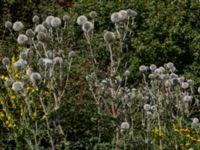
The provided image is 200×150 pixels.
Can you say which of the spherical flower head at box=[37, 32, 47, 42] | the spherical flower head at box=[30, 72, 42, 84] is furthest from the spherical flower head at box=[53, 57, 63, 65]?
the spherical flower head at box=[30, 72, 42, 84]

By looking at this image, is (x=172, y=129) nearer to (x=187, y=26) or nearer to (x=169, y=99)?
(x=169, y=99)

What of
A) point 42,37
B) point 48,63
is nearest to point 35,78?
point 48,63

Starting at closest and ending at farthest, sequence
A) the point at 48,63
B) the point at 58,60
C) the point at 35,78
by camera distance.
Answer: the point at 35,78
the point at 48,63
the point at 58,60

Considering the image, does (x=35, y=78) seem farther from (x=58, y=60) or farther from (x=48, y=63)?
(x=58, y=60)

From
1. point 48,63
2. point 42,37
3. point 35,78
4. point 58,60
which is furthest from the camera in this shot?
point 58,60

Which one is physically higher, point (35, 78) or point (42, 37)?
point (42, 37)

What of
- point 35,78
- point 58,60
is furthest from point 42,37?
point 35,78

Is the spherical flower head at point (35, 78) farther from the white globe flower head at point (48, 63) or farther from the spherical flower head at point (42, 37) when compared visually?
the spherical flower head at point (42, 37)

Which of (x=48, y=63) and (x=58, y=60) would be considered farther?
(x=58, y=60)

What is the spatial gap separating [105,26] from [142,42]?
4.24 feet

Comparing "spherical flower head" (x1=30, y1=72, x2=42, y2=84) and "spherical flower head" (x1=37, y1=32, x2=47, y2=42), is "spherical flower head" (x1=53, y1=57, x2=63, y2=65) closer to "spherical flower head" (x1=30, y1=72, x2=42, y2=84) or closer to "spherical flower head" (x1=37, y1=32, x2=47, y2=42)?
"spherical flower head" (x1=37, y1=32, x2=47, y2=42)

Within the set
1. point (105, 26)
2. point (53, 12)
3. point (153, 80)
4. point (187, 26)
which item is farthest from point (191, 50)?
point (153, 80)

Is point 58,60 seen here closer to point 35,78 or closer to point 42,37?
point 42,37

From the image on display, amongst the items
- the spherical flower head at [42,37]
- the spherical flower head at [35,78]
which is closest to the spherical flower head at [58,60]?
the spherical flower head at [42,37]
